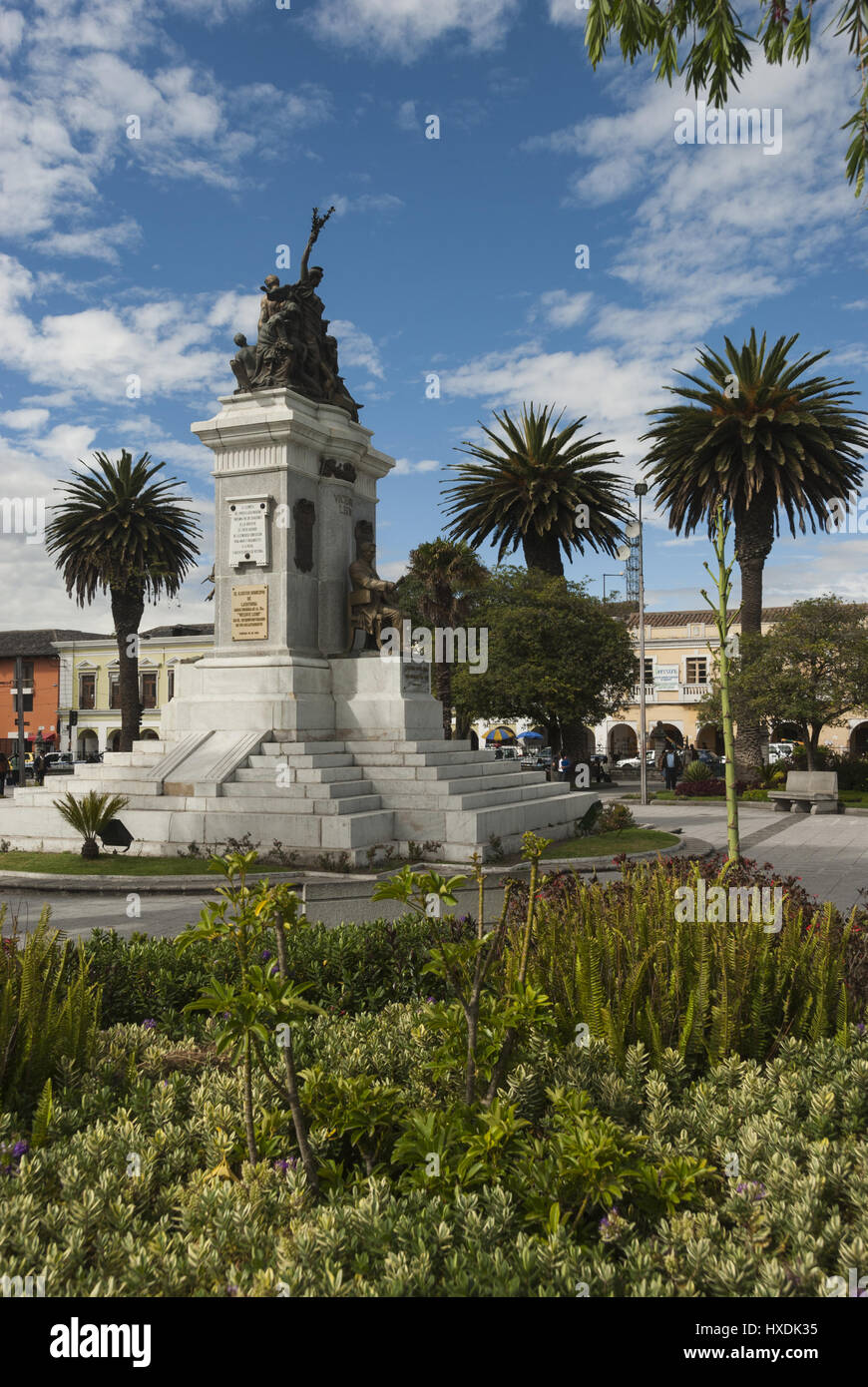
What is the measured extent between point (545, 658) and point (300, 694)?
883 inches

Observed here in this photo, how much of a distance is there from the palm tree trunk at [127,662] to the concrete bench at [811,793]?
23.0 metres

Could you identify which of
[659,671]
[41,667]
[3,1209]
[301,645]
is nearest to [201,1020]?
[3,1209]

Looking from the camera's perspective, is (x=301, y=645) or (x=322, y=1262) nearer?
(x=322, y=1262)

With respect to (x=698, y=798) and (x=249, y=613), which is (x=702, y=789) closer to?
(x=698, y=798)

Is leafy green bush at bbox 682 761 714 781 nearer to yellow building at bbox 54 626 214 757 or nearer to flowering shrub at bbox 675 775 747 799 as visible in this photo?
flowering shrub at bbox 675 775 747 799

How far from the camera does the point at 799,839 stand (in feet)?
59.6

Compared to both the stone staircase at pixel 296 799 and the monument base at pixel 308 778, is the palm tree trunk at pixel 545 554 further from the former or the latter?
the stone staircase at pixel 296 799

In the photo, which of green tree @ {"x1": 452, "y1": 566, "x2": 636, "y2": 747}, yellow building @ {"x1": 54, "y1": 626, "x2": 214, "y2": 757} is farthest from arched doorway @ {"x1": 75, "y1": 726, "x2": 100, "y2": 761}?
green tree @ {"x1": 452, "y1": 566, "x2": 636, "y2": 747}

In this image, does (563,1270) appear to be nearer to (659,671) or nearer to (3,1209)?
(3,1209)

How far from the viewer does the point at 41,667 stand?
7138 cm

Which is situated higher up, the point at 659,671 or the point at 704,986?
the point at 659,671

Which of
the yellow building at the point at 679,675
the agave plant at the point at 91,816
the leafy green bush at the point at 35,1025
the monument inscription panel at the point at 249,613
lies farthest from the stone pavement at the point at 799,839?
the yellow building at the point at 679,675

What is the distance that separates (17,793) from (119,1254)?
13420 millimetres

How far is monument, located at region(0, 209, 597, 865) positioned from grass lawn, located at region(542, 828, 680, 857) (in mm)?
624
